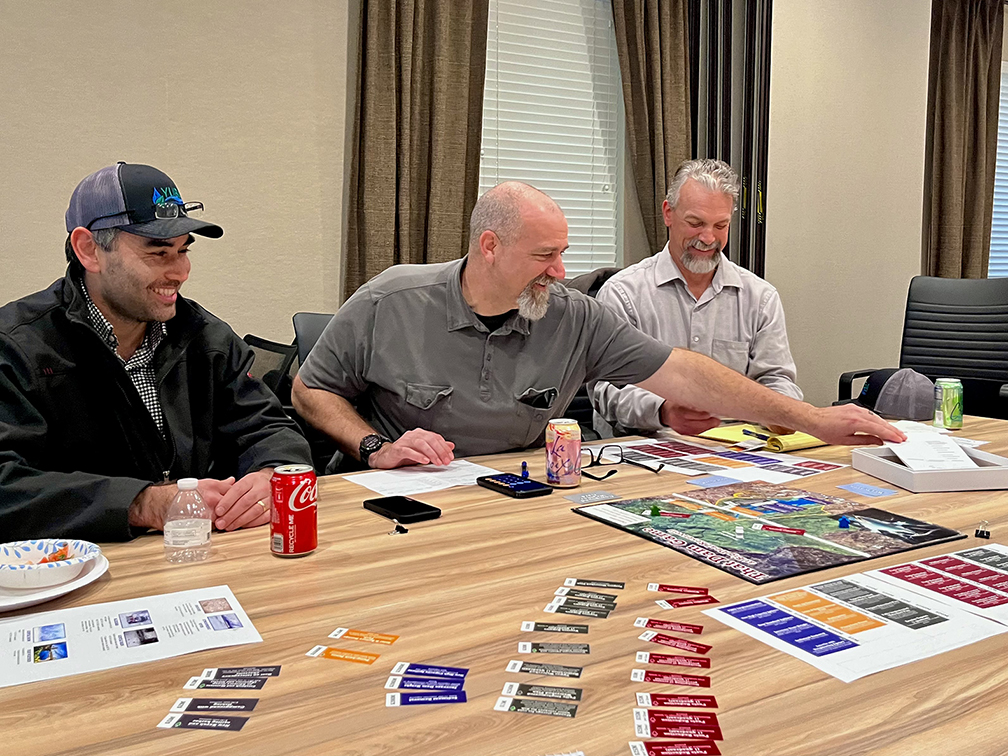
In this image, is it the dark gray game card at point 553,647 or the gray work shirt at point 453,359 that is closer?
the dark gray game card at point 553,647

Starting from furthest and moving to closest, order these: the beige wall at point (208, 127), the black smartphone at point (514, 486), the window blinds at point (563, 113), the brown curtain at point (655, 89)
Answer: the brown curtain at point (655, 89) < the window blinds at point (563, 113) < the beige wall at point (208, 127) < the black smartphone at point (514, 486)

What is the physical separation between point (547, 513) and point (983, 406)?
2.82 metres

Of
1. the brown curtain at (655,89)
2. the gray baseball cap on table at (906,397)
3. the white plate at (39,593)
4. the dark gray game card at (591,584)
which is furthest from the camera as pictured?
the brown curtain at (655,89)

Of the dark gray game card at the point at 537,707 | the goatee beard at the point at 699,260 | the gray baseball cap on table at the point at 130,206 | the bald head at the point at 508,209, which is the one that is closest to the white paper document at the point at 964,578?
the dark gray game card at the point at 537,707

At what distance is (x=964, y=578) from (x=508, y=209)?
1433 millimetres

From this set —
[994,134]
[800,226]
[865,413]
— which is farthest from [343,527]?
[994,134]

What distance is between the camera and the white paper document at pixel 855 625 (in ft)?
3.42

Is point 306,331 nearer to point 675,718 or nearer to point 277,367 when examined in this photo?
point 277,367

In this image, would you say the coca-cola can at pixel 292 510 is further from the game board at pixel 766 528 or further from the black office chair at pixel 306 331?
the black office chair at pixel 306 331

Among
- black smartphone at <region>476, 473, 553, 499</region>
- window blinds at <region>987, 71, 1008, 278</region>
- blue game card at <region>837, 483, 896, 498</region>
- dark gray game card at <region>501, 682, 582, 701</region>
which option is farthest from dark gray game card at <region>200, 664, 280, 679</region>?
window blinds at <region>987, 71, 1008, 278</region>

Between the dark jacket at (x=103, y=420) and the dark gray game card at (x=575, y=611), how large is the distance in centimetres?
75

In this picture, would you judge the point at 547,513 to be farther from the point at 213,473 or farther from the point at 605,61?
the point at 605,61

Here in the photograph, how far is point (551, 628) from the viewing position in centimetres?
113

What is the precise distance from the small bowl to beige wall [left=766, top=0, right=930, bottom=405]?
3675mm
